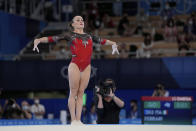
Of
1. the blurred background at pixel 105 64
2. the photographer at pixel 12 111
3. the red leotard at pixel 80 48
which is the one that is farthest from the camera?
the blurred background at pixel 105 64

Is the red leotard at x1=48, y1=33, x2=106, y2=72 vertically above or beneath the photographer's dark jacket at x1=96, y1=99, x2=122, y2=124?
above

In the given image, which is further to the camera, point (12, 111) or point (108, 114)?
point (12, 111)

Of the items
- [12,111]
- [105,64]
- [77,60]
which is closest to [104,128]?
[77,60]

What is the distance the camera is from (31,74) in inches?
585

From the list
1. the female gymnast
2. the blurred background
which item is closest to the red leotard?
the female gymnast

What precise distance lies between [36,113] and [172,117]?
582 cm

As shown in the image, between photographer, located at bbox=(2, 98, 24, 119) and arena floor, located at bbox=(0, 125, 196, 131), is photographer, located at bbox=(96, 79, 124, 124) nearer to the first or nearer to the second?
arena floor, located at bbox=(0, 125, 196, 131)

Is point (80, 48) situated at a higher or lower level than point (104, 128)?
higher

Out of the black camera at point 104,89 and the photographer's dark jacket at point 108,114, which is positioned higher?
the black camera at point 104,89

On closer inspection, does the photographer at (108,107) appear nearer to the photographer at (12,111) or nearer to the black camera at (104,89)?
the black camera at (104,89)

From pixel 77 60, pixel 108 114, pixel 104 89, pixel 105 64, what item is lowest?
pixel 105 64

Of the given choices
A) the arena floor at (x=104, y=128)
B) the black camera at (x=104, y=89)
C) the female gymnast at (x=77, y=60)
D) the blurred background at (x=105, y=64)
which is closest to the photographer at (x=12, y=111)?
the blurred background at (x=105, y=64)

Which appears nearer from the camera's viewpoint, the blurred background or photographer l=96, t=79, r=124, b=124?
photographer l=96, t=79, r=124, b=124

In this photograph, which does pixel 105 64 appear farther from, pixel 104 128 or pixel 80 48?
pixel 104 128
